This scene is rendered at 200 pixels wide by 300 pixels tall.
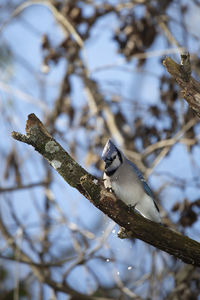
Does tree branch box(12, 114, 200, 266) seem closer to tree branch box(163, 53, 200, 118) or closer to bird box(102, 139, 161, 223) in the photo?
bird box(102, 139, 161, 223)

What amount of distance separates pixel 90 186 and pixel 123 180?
0.71m

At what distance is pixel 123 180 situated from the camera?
104 inches

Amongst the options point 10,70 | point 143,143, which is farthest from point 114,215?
point 10,70

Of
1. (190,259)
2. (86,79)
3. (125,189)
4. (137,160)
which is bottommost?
(190,259)

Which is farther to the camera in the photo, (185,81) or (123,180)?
(123,180)

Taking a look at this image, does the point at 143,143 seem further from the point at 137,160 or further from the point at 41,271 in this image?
the point at 41,271

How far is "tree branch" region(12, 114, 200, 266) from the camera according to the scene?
1998 millimetres

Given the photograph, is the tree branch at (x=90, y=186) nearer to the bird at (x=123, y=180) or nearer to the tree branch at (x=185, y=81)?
the bird at (x=123, y=180)

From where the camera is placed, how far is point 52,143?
203 centimetres

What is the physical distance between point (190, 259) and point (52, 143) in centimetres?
86

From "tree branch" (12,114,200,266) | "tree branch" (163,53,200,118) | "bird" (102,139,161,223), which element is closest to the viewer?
"tree branch" (12,114,200,266)

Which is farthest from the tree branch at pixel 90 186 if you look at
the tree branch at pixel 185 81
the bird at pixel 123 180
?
the tree branch at pixel 185 81

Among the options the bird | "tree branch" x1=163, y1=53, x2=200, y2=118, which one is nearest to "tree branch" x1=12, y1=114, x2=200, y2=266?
the bird

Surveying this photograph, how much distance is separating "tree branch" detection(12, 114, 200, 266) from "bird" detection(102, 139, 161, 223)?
0.48 metres
